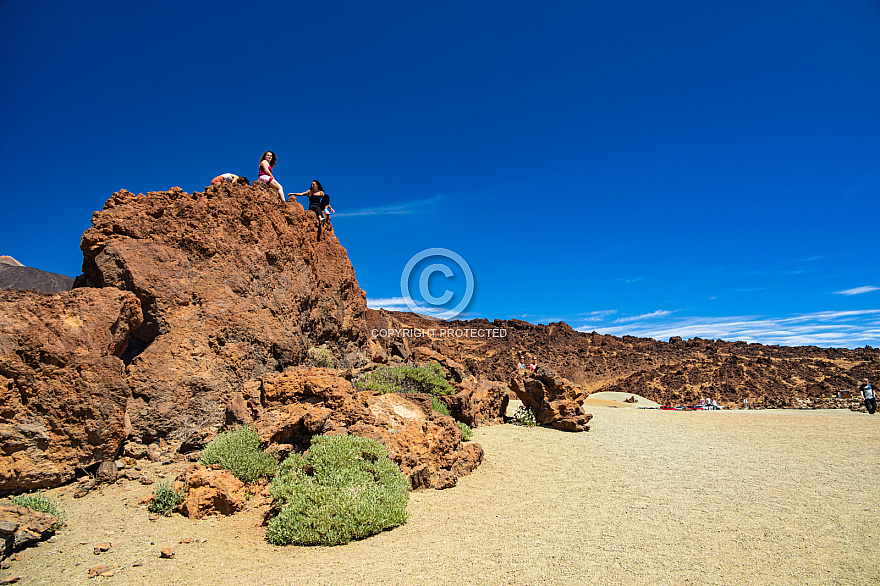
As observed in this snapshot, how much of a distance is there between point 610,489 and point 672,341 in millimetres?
39299

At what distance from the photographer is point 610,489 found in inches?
239

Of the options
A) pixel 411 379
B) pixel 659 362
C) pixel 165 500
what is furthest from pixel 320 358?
pixel 659 362

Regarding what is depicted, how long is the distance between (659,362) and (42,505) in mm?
34813

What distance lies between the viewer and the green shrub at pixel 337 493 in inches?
170

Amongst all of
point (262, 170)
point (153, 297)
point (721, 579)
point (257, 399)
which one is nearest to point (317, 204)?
point (262, 170)

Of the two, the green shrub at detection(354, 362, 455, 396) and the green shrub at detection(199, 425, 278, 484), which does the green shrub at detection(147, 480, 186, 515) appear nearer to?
the green shrub at detection(199, 425, 278, 484)

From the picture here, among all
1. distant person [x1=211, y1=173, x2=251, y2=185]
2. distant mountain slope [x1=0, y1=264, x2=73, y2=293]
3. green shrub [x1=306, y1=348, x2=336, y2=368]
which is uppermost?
distant mountain slope [x1=0, y1=264, x2=73, y2=293]

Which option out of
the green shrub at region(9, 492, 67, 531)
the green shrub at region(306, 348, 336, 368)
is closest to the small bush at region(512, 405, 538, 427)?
the green shrub at region(306, 348, 336, 368)

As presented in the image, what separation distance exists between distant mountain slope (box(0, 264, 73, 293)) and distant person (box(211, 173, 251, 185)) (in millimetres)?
16739

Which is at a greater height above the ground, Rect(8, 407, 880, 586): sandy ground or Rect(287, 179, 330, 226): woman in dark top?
Rect(287, 179, 330, 226): woman in dark top

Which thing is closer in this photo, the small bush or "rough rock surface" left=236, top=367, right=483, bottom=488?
"rough rock surface" left=236, top=367, right=483, bottom=488

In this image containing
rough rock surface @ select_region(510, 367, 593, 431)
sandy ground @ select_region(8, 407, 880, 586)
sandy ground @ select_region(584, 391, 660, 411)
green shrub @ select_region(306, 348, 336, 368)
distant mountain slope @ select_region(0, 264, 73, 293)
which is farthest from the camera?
sandy ground @ select_region(584, 391, 660, 411)

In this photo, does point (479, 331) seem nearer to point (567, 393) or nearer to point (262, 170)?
point (567, 393)

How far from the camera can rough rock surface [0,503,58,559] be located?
372 centimetres
